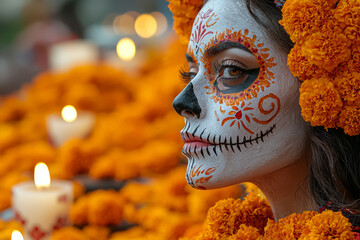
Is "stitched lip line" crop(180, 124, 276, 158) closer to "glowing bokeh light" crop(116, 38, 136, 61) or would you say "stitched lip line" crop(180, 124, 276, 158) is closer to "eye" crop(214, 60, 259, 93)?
"eye" crop(214, 60, 259, 93)

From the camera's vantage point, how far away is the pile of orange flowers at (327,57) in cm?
104

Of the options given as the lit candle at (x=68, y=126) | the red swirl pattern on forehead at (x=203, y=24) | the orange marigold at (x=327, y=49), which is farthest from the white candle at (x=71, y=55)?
the orange marigold at (x=327, y=49)

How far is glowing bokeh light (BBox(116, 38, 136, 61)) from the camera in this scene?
3270 mm

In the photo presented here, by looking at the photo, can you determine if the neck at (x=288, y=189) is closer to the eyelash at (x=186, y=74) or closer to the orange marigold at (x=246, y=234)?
the orange marigold at (x=246, y=234)

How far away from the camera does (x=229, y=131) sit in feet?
3.69

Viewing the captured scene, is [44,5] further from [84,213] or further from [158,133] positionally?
[84,213]

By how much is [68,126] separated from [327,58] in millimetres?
1491

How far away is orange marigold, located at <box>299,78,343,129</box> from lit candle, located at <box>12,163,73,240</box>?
0.88m

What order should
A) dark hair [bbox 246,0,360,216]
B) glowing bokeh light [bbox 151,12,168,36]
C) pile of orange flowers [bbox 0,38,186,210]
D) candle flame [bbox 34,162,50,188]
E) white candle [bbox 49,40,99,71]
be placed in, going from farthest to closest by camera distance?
1. glowing bokeh light [bbox 151,12,168,36]
2. white candle [bbox 49,40,99,71]
3. pile of orange flowers [bbox 0,38,186,210]
4. candle flame [bbox 34,162,50,188]
5. dark hair [bbox 246,0,360,216]

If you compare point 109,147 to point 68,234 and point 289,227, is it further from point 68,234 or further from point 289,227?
point 289,227

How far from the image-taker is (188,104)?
45.6 inches

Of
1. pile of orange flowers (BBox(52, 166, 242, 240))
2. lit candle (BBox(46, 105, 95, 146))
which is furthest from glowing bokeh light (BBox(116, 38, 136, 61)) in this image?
pile of orange flowers (BBox(52, 166, 242, 240))

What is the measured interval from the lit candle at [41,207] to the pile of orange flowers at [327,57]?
878 millimetres

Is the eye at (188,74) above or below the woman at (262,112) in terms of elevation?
above
